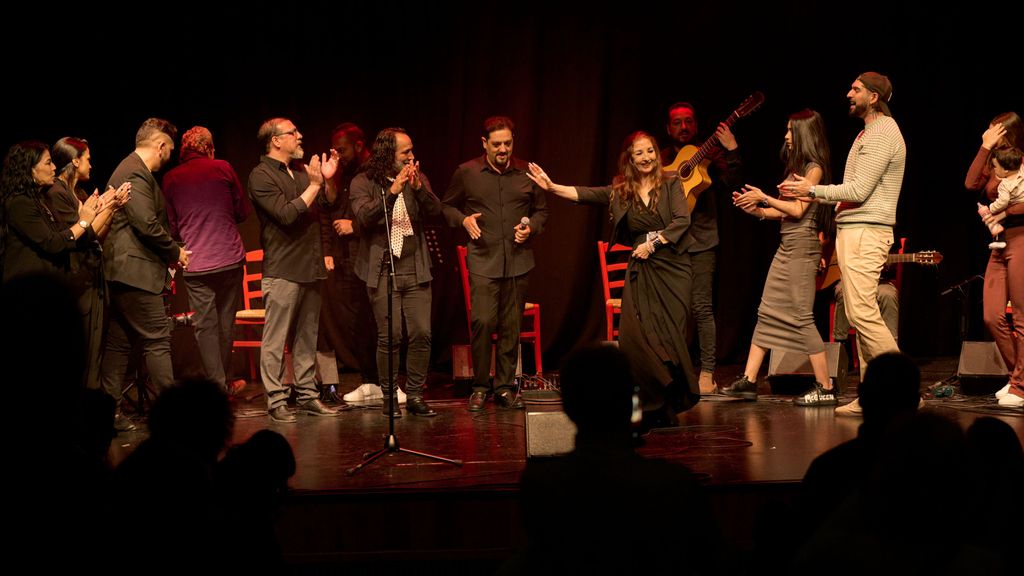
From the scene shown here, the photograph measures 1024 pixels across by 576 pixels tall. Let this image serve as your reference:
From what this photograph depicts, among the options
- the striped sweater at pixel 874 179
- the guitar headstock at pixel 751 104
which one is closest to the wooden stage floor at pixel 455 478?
the striped sweater at pixel 874 179

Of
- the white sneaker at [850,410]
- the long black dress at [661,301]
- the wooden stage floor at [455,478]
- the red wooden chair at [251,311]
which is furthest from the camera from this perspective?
the red wooden chair at [251,311]

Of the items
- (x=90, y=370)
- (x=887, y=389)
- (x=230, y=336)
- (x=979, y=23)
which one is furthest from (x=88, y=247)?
(x=979, y=23)

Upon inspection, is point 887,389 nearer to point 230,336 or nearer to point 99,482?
point 99,482

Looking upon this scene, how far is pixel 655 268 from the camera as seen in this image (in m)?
5.55

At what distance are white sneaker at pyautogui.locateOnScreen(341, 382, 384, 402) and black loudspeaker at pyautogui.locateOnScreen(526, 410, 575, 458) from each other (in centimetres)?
228

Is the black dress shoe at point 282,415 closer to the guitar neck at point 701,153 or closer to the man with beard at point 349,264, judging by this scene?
the man with beard at point 349,264

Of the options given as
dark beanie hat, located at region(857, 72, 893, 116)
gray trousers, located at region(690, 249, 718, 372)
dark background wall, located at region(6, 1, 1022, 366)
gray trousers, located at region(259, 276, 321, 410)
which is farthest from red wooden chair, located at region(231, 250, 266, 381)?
dark beanie hat, located at region(857, 72, 893, 116)

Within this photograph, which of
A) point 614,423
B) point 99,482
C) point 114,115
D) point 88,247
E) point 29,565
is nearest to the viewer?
point 29,565

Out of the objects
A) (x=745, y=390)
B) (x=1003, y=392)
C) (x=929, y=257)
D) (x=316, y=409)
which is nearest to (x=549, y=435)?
(x=316, y=409)

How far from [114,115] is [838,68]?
551cm

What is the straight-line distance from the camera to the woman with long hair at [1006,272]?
5.48 metres

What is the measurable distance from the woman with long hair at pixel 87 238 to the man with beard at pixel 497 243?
1911mm

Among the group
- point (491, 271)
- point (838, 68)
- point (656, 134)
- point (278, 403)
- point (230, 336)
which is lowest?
point (278, 403)

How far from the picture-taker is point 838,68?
7.77 meters
